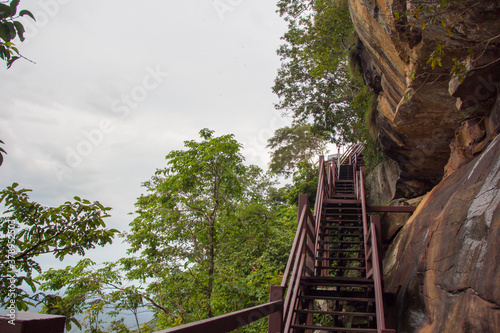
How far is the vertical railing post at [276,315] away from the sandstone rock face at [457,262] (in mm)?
1644

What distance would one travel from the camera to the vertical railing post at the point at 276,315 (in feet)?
9.26

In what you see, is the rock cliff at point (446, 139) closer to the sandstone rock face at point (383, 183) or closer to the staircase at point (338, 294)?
the staircase at point (338, 294)

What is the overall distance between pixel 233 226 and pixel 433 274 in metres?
4.86

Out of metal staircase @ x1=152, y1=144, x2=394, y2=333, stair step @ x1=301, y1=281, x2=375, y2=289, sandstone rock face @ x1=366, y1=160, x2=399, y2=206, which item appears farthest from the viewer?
sandstone rock face @ x1=366, y1=160, x2=399, y2=206

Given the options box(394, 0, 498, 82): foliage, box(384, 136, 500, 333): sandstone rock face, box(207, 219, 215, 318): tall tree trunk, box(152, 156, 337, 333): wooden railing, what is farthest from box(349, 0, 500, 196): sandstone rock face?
box(207, 219, 215, 318): tall tree trunk

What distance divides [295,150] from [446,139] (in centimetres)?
1661

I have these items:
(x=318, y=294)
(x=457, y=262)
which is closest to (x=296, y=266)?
(x=318, y=294)

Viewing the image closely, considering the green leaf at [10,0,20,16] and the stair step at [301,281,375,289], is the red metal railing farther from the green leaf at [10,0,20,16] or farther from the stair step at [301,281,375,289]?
the green leaf at [10,0,20,16]

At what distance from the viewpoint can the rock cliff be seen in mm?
3207

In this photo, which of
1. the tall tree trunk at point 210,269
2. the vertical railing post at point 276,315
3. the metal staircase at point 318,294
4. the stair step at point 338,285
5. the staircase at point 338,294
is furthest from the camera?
the tall tree trunk at point 210,269

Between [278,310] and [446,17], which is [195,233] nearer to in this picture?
[278,310]

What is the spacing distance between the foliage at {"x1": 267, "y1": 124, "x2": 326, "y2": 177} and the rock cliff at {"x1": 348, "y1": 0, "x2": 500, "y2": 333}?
15413 millimetres

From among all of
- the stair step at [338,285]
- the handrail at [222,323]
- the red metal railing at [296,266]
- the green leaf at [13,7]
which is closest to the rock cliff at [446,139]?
the stair step at [338,285]

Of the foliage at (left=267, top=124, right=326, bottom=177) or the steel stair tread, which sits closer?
the steel stair tread
